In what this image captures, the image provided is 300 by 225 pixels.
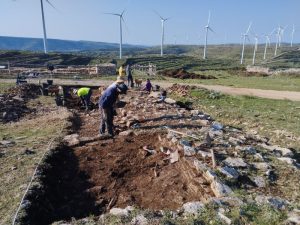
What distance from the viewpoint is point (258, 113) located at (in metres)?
17.6

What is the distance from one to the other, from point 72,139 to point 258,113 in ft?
34.2

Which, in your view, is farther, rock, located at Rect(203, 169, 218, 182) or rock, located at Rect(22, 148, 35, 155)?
rock, located at Rect(22, 148, 35, 155)

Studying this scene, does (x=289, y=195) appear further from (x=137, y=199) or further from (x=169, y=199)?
(x=137, y=199)

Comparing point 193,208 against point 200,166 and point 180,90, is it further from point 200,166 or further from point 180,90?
point 180,90

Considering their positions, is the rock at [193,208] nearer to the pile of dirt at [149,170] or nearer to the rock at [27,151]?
the pile of dirt at [149,170]

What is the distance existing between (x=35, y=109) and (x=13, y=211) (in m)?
12.2

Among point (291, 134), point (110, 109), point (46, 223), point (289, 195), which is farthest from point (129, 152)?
point (291, 134)

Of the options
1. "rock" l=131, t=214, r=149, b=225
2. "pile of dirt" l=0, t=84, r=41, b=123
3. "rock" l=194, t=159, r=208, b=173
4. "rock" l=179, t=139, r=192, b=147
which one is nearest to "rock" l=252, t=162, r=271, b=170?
"rock" l=194, t=159, r=208, b=173

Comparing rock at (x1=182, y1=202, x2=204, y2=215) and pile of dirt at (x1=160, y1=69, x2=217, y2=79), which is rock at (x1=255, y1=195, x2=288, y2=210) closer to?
rock at (x1=182, y1=202, x2=204, y2=215)

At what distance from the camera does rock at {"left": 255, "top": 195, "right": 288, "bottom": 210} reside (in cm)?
643

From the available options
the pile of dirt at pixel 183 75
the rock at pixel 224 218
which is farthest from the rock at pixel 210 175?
the pile of dirt at pixel 183 75

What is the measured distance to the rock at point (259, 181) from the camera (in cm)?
754

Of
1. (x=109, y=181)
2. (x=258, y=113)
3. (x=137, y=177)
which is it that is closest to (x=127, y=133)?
(x=137, y=177)

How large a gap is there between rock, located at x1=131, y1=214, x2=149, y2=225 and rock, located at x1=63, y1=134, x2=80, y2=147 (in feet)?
16.6
